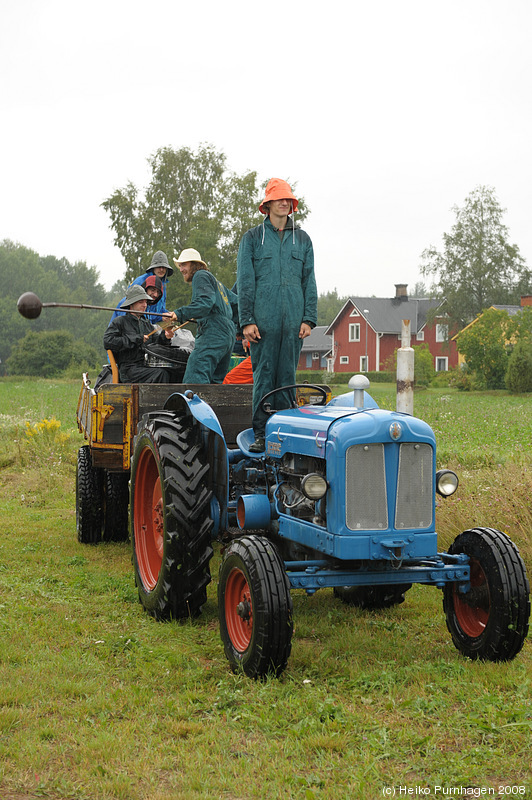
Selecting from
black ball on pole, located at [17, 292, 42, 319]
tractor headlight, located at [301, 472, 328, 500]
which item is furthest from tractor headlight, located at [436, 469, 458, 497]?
black ball on pole, located at [17, 292, 42, 319]

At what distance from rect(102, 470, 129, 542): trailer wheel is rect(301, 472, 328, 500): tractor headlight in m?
3.47

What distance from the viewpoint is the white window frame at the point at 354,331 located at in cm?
5888

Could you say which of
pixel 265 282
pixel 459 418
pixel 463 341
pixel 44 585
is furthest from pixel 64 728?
pixel 463 341

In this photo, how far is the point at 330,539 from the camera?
4129mm

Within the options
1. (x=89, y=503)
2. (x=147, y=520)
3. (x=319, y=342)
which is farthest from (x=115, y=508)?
(x=319, y=342)

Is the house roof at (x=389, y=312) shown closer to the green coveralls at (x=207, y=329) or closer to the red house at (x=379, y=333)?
the red house at (x=379, y=333)

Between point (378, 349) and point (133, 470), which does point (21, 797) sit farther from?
point (378, 349)

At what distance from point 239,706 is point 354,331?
5631 cm

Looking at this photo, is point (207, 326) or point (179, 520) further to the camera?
point (207, 326)

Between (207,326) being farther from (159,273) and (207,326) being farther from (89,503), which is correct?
(159,273)

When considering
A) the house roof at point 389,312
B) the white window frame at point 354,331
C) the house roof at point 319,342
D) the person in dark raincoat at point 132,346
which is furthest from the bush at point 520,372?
the person in dark raincoat at point 132,346

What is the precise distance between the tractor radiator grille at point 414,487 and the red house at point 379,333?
51.2 m

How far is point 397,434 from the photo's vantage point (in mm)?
4156

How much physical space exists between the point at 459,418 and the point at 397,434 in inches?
630
